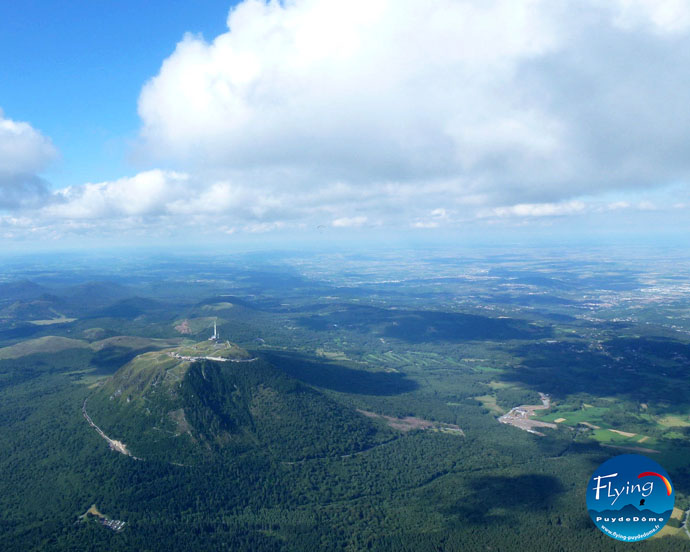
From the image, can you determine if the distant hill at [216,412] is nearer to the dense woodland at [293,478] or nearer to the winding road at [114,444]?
the dense woodland at [293,478]

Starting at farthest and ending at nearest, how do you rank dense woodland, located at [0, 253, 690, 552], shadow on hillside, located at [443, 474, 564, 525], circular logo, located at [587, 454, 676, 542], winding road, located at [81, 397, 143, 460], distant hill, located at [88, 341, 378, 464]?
distant hill, located at [88, 341, 378, 464] → winding road, located at [81, 397, 143, 460] → shadow on hillside, located at [443, 474, 564, 525] → dense woodland, located at [0, 253, 690, 552] → circular logo, located at [587, 454, 676, 542]

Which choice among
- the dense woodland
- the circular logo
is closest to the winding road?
the dense woodland

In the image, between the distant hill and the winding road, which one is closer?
the winding road

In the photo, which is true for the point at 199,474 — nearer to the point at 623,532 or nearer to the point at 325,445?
the point at 325,445

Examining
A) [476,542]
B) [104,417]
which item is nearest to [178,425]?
[104,417]

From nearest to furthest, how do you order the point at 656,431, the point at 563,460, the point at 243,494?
1. the point at 243,494
2. the point at 563,460
3. the point at 656,431

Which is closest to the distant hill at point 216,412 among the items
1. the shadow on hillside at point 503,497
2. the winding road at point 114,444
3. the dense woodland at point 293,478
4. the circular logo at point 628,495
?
the dense woodland at point 293,478

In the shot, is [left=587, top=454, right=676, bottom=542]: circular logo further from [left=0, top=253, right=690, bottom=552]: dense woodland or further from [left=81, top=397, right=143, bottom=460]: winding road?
[left=81, top=397, right=143, bottom=460]: winding road
